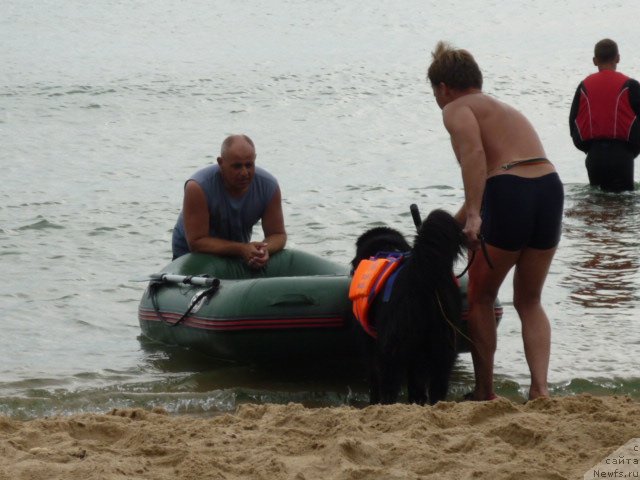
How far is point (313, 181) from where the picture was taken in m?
14.2

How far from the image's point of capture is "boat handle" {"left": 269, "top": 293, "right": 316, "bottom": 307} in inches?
243

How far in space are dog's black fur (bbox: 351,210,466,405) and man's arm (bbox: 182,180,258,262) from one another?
186 centimetres

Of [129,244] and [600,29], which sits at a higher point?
[600,29]

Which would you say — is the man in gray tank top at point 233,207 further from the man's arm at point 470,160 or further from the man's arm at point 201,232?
the man's arm at point 470,160

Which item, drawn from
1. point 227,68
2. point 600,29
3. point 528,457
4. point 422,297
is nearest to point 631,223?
point 422,297

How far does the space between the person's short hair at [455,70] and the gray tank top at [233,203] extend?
82.5 inches

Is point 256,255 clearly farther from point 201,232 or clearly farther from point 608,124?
point 608,124

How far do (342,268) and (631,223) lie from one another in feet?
16.1

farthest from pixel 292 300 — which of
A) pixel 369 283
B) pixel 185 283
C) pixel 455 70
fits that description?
pixel 455 70

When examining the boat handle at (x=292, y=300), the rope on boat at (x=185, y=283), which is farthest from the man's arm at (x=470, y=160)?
the rope on boat at (x=185, y=283)

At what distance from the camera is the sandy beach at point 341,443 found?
407 centimetres

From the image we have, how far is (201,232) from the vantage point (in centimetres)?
717

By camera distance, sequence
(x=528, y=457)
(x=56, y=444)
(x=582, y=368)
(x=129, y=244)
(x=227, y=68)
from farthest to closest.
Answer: (x=227, y=68)
(x=129, y=244)
(x=582, y=368)
(x=56, y=444)
(x=528, y=457)

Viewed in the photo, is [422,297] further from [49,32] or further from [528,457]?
[49,32]
